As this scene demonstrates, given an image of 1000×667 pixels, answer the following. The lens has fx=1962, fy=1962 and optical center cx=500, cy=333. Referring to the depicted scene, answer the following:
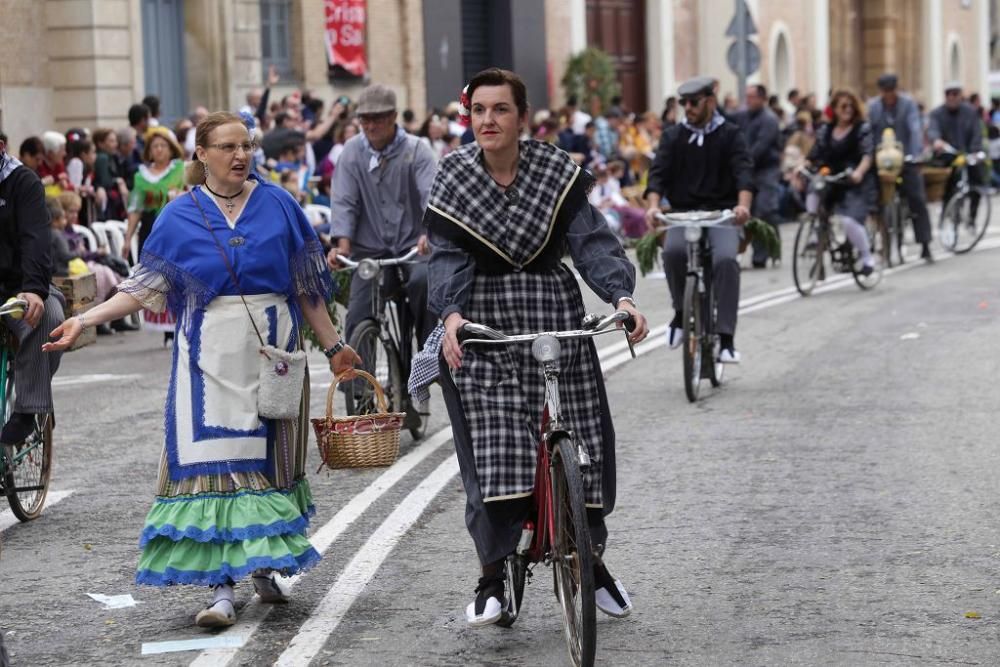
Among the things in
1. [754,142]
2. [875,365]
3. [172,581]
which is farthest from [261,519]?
[754,142]

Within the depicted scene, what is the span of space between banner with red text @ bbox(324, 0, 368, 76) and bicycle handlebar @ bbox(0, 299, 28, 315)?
22659 mm

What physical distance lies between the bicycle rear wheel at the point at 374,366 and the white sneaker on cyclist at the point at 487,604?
3.60 meters

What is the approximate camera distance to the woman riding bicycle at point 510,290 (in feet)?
20.5

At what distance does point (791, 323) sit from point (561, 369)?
1003cm

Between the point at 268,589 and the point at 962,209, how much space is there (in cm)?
1833

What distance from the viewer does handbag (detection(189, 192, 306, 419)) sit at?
664cm

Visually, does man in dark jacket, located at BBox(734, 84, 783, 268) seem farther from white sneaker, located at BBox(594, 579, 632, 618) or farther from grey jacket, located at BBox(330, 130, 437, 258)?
white sneaker, located at BBox(594, 579, 632, 618)

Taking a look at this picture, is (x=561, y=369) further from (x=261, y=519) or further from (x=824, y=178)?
(x=824, y=178)

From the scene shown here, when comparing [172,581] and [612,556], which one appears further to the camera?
[612,556]

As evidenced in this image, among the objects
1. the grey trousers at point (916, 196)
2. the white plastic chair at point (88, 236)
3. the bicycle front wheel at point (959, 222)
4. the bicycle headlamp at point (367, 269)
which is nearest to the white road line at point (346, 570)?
the bicycle headlamp at point (367, 269)

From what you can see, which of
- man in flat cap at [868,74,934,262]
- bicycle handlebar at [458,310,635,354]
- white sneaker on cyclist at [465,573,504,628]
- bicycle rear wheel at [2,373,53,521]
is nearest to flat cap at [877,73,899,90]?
man in flat cap at [868,74,934,262]

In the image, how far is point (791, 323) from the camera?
16.0 meters

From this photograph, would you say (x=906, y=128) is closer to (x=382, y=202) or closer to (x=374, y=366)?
(x=382, y=202)

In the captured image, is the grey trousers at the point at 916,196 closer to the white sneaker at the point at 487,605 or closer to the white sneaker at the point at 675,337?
the white sneaker at the point at 675,337
